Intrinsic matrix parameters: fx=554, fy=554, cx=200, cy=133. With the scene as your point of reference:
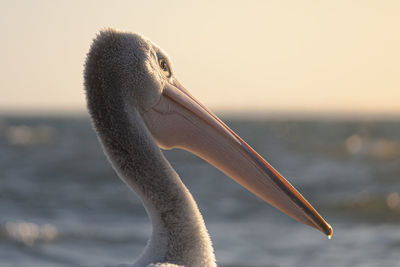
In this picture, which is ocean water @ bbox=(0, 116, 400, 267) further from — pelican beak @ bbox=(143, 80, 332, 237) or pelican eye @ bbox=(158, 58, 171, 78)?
pelican eye @ bbox=(158, 58, 171, 78)

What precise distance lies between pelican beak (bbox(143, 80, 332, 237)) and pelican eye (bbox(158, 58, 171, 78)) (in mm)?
55

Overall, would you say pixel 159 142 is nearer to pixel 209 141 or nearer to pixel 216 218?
pixel 209 141

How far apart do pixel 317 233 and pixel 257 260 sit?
1977 millimetres

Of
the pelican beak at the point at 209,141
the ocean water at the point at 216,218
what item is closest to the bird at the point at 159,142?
the pelican beak at the point at 209,141

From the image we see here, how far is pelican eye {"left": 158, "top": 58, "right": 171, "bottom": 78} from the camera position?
9.78ft

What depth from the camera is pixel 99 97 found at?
281 cm

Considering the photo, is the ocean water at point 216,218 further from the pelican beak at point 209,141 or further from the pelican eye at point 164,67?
the pelican eye at point 164,67

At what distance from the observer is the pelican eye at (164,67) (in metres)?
2.98

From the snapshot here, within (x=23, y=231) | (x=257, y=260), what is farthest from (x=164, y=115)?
(x=23, y=231)

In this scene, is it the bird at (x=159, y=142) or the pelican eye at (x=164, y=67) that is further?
the pelican eye at (x=164, y=67)

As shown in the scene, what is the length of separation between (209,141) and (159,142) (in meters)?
0.27

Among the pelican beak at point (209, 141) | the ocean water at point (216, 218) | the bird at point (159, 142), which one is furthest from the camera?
the ocean water at point (216, 218)

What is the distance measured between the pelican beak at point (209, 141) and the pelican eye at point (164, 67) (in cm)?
5

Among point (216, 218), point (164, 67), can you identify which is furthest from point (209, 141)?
point (216, 218)
